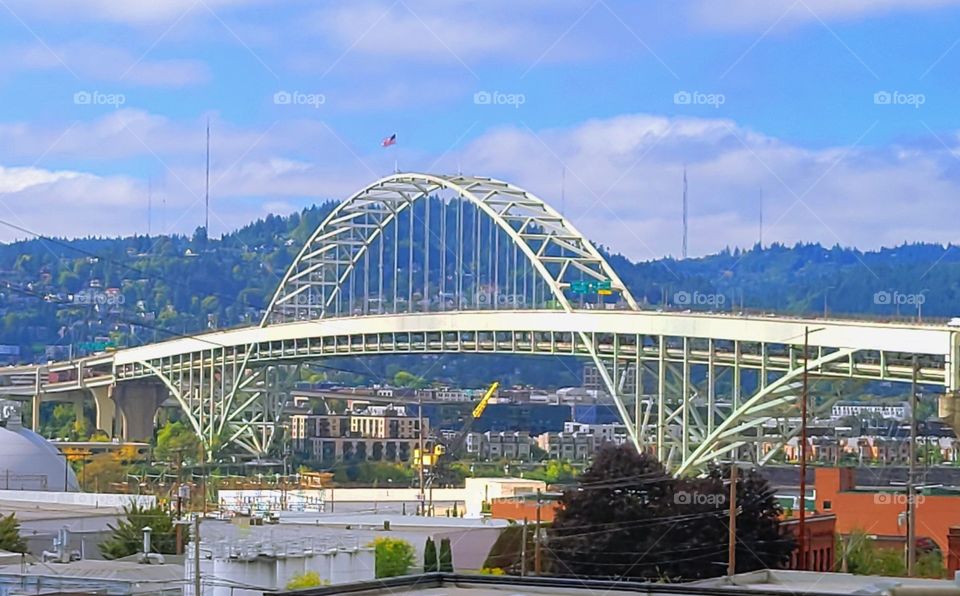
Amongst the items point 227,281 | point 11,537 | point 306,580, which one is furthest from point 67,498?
point 227,281

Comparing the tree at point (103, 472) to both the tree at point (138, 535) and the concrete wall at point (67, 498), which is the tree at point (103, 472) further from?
the tree at point (138, 535)

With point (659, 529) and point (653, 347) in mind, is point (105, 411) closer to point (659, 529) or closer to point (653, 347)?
point (653, 347)

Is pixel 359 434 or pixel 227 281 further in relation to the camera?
pixel 227 281

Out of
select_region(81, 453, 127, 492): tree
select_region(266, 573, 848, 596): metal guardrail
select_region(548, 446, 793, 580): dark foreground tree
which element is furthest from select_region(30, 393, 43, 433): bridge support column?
select_region(266, 573, 848, 596): metal guardrail

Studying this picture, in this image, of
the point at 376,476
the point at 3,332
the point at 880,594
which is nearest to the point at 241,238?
the point at 3,332

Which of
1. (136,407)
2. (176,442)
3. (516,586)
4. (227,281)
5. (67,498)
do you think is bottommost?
(176,442)

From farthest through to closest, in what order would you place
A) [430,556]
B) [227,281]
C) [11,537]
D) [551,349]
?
[227,281]
[551,349]
[430,556]
[11,537]

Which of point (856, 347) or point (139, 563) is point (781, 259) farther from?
point (139, 563)
